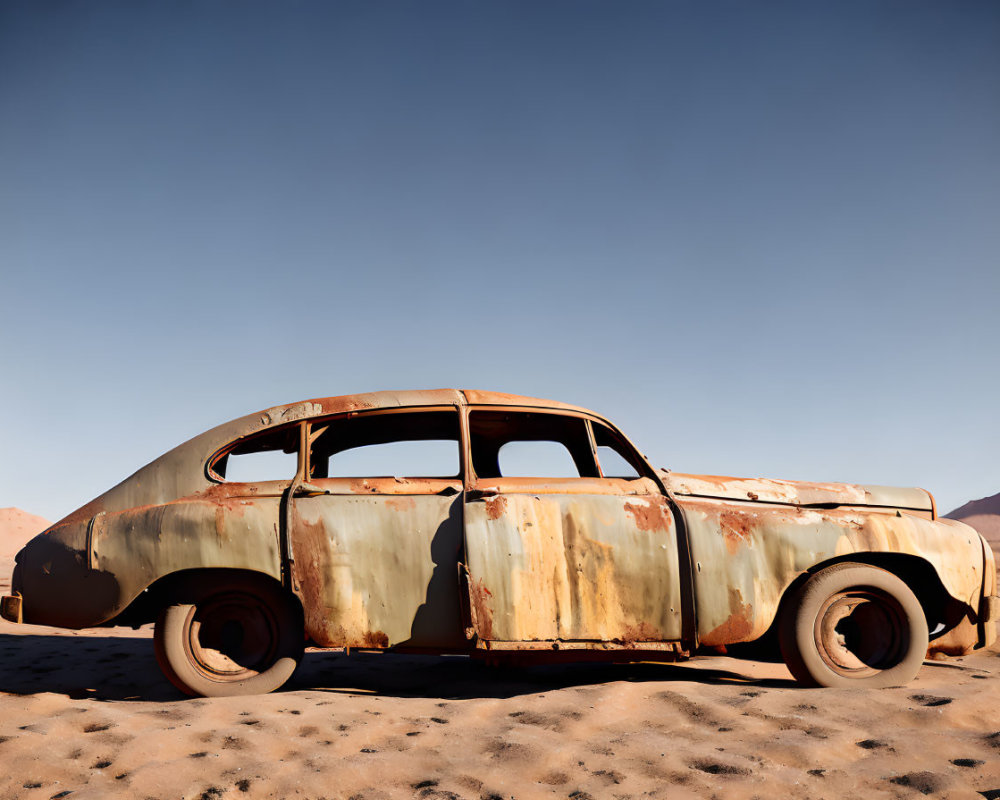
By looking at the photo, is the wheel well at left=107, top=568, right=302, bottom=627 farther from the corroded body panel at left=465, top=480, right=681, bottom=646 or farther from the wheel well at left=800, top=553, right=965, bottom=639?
the wheel well at left=800, top=553, right=965, bottom=639

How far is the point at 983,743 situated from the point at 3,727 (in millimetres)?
4410

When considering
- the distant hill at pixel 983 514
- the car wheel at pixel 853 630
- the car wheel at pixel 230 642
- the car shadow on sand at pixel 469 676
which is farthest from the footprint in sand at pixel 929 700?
the distant hill at pixel 983 514

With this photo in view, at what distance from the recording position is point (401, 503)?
4.15 m

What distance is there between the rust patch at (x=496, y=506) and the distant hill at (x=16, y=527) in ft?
151

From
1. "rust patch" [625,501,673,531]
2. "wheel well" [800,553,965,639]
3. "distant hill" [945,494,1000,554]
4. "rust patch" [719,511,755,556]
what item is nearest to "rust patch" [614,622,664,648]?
"rust patch" [625,501,673,531]

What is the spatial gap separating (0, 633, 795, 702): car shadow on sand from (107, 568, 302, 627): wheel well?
0.54m

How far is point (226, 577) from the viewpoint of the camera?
4.08m

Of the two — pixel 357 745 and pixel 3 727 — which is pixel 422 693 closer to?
pixel 357 745

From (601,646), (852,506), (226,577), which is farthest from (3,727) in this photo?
(852,506)

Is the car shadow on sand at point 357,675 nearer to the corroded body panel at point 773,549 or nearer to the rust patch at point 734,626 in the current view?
the rust patch at point 734,626

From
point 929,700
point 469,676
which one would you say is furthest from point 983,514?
point 469,676

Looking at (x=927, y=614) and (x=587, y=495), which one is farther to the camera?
(x=927, y=614)

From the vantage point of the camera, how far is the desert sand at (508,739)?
2602 mm

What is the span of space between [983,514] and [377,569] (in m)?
86.2
